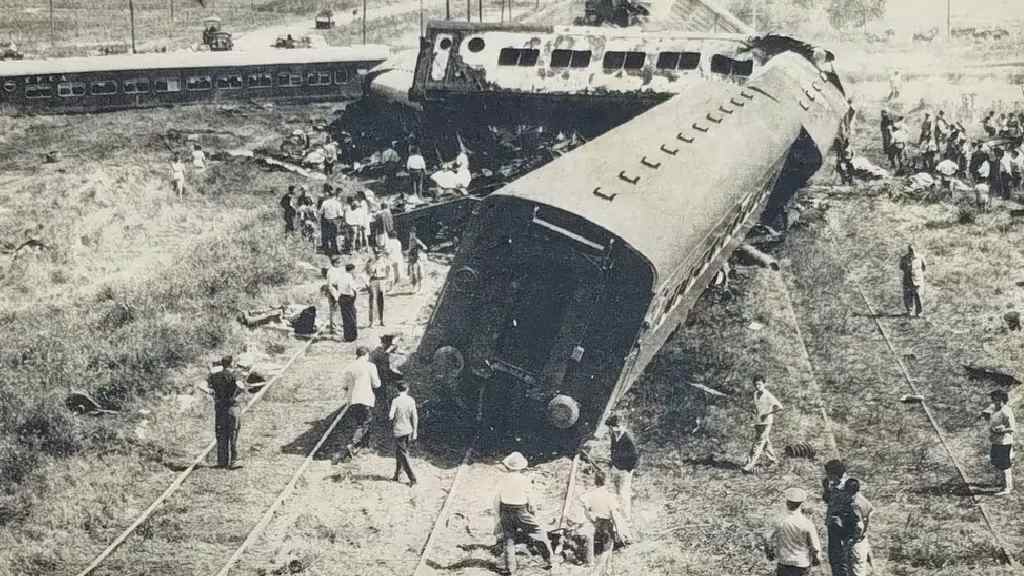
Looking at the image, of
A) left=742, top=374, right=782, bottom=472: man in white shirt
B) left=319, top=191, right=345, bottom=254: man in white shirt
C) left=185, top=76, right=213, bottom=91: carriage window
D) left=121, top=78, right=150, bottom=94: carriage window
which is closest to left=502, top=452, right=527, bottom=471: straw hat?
left=742, top=374, right=782, bottom=472: man in white shirt

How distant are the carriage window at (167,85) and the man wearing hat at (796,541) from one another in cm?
2988

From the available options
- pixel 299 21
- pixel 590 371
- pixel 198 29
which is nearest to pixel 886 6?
pixel 299 21

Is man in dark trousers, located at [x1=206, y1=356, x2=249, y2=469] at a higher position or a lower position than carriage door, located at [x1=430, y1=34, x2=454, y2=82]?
lower

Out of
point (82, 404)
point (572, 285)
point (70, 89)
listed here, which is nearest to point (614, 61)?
Answer: point (572, 285)

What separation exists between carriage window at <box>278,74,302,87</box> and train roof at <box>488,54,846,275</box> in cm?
2029

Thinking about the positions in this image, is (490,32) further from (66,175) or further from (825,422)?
(825,422)

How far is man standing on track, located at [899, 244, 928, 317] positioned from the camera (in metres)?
17.2

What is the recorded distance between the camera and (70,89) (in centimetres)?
3197

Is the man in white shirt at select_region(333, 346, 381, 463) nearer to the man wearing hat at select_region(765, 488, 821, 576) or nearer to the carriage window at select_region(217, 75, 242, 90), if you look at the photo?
the man wearing hat at select_region(765, 488, 821, 576)

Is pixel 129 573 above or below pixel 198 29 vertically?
below

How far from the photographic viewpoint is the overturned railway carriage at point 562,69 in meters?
24.6

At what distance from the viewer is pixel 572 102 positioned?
24.7 metres

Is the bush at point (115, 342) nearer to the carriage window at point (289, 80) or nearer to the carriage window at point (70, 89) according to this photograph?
the carriage window at point (70, 89)

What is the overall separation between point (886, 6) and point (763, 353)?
48.8 m
